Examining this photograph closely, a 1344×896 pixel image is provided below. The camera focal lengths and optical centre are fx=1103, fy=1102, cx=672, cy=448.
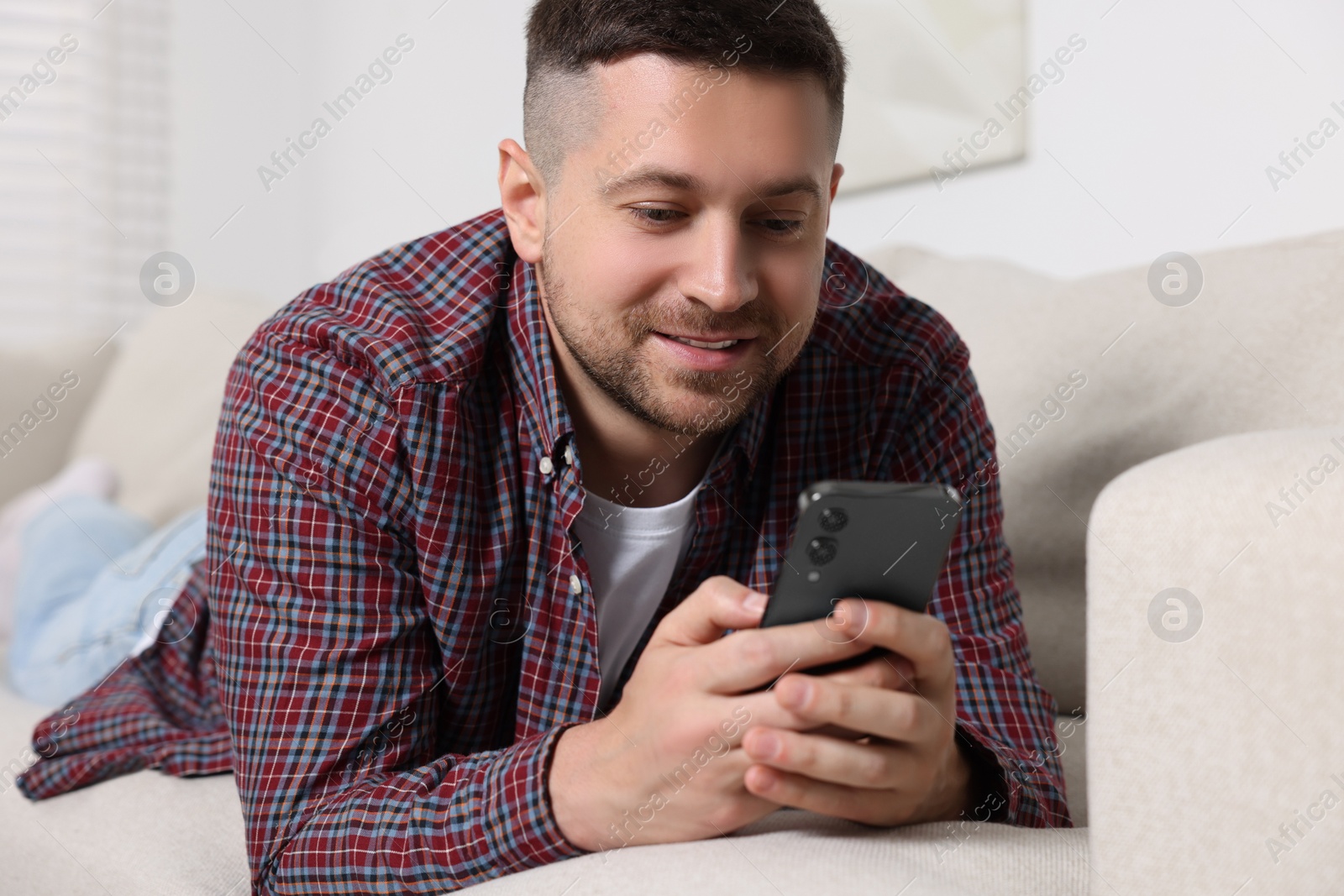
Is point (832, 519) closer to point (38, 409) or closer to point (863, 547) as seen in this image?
point (863, 547)

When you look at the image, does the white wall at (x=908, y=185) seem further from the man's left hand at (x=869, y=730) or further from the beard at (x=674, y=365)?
the man's left hand at (x=869, y=730)

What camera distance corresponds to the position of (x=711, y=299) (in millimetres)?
866

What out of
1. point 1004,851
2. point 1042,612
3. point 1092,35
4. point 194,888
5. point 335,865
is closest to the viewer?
point 1004,851

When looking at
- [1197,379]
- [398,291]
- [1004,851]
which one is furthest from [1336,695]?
[398,291]

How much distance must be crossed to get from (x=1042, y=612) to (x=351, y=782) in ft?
2.42

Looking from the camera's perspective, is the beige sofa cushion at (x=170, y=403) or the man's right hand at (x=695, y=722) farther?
the beige sofa cushion at (x=170, y=403)

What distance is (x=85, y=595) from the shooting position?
1.51 metres

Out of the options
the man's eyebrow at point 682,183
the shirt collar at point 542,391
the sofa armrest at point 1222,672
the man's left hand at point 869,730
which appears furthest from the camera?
the shirt collar at point 542,391

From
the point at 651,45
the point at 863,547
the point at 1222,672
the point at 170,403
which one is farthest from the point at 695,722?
the point at 170,403

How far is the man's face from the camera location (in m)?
0.86

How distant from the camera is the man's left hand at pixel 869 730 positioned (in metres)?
0.62

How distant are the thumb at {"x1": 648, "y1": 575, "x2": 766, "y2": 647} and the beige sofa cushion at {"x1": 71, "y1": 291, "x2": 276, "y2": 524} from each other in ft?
4.77

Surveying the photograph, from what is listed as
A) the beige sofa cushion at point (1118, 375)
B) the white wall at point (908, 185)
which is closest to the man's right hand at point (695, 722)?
the beige sofa cushion at point (1118, 375)

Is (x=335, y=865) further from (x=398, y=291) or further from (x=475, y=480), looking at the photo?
(x=398, y=291)
